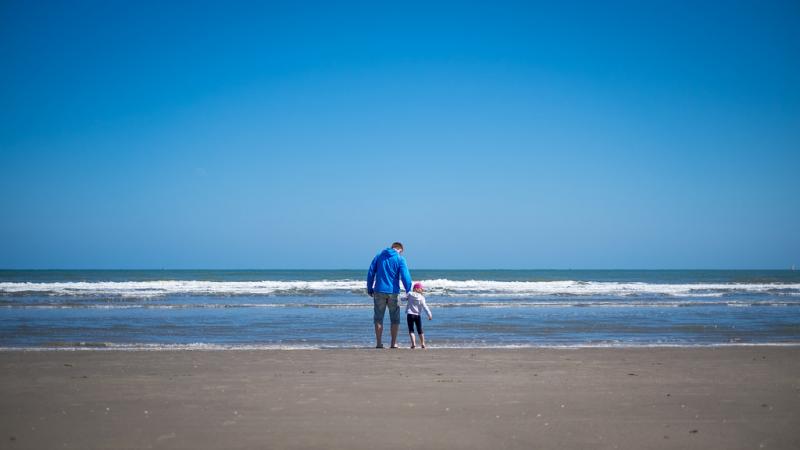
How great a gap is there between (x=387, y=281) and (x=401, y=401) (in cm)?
511

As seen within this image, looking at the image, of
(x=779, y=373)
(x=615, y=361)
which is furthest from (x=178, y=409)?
(x=779, y=373)

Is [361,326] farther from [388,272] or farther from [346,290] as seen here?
[346,290]

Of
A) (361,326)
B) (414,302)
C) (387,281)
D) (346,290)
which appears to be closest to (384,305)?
(387,281)

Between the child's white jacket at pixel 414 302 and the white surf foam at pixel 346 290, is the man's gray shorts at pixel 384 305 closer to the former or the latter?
the child's white jacket at pixel 414 302

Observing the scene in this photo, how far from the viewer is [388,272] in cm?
1112

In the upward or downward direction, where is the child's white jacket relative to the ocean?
upward

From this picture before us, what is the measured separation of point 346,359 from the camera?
9242mm

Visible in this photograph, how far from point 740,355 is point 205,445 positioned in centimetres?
860

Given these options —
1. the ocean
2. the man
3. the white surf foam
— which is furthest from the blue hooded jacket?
the white surf foam

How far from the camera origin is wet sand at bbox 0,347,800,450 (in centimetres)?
469

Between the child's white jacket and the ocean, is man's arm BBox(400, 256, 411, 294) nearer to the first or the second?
the child's white jacket

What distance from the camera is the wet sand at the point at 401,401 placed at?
4.69 m

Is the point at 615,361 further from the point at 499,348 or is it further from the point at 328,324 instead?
the point at 328,324

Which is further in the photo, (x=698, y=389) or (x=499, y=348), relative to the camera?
(x=499, y=348)
